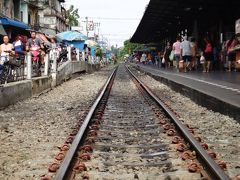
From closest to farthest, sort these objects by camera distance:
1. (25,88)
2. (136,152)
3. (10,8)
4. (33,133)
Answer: (136,152) → (33,133) → (25,88) → (10,8)

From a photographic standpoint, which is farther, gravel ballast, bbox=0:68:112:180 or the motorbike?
the motorbike

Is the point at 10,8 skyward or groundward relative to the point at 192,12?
skyward

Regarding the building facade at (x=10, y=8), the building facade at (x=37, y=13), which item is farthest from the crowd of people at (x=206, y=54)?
the building facade at (x=37, y=13)

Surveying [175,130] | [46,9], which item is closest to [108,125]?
[175,130]

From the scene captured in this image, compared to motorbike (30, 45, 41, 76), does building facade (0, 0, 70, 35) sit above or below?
above

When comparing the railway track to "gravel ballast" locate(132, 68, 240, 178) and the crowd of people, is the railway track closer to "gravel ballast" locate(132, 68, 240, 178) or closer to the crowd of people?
"gravel ballast" locate(132, 68, 240, 178)

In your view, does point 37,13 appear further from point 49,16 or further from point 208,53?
point 208,53

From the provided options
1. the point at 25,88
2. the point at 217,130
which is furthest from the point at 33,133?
the point at 25,88

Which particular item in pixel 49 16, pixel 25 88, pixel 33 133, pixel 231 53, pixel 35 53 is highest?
pixel 49 16

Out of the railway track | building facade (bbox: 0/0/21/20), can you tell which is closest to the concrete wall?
the railway track

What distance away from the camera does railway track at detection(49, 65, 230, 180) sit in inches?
188

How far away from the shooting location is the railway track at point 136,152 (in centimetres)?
477

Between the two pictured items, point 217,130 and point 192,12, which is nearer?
point 217,130

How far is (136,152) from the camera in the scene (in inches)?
233
